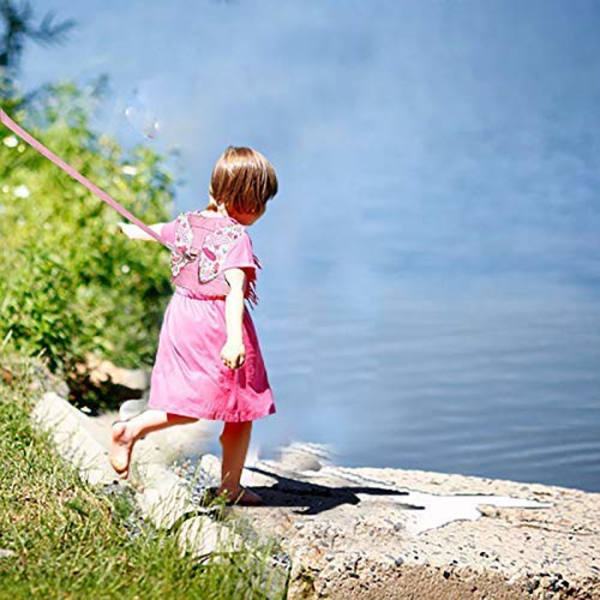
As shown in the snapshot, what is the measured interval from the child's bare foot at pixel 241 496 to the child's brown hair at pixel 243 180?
0.85 m

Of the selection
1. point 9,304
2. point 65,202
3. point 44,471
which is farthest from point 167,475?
point 65,202

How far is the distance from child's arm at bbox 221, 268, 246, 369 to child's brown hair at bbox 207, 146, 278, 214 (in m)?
0.24

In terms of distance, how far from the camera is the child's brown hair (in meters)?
3.31

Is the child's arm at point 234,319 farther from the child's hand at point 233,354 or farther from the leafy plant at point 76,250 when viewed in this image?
the leafy plant at point 76,250

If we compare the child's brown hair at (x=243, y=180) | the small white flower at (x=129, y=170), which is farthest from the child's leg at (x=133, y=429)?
the small white flower at (x=129, y=170)

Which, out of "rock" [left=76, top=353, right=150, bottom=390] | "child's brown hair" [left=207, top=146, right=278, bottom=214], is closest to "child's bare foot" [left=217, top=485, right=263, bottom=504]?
"child's brown hair" [left=207, top=146, right=278, bottom=214]

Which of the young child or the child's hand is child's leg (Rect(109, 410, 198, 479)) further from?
the child's hand

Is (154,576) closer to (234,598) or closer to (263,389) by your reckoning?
(234,598)

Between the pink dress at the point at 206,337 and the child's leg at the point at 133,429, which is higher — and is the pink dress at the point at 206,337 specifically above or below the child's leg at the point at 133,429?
above

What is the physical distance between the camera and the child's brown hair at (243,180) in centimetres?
331

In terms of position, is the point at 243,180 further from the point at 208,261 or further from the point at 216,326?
the point at 216,326

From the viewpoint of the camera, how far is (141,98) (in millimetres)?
3871

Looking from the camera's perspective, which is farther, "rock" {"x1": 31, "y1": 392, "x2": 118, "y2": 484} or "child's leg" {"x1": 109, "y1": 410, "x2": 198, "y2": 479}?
"rock" {"x1": 31, "y1": 392, "x2": 118, "y2": 484}

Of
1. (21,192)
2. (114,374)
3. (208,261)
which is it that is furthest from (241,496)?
(21,192)
